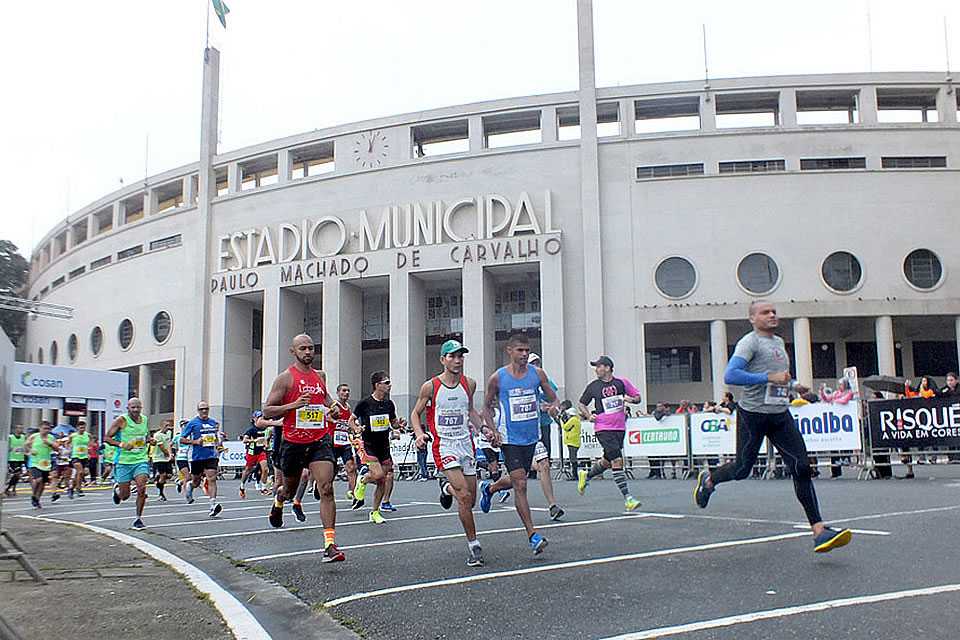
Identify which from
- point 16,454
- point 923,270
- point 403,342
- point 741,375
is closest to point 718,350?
point 923,270

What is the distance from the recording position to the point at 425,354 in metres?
46.4

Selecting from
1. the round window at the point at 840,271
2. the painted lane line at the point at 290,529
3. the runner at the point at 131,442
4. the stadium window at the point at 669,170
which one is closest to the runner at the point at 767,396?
the painted lane line at the point at 290,529

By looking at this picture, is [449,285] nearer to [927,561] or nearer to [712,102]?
[712,102]

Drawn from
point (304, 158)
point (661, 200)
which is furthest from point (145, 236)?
point (661, 200)

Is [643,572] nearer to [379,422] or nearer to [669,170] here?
[379,422]

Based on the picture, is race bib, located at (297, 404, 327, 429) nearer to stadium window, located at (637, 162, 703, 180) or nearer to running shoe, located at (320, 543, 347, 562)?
running shoe, located at (320, 543, 347, 562)

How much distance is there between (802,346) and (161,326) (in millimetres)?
34400

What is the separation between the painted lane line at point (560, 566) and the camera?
247 inches

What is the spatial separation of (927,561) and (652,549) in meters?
2.10

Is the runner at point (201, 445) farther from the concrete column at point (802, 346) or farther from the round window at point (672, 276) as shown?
the concrete column at point (802, 346)

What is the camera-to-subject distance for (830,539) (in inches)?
258

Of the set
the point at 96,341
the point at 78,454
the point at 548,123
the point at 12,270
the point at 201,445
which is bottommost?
the point at 78,454

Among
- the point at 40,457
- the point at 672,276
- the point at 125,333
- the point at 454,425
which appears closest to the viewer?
the point at 454,425

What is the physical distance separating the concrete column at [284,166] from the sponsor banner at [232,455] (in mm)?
16591
